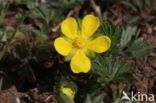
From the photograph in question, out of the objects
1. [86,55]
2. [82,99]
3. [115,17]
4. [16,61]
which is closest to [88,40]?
[86,55]

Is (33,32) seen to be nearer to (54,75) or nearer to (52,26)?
(52,26)

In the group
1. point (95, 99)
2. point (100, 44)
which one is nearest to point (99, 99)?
point (95, 99)

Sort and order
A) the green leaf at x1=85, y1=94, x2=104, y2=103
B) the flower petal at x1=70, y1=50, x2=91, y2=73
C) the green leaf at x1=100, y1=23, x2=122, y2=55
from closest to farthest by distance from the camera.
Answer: the flower petal at x1=70, y1=50, x2=91, y2=73, the green leaf at x1=85, y1=94, x2=104, y2=103, the green leaf at x1=100, y1=23, x2=122, y2=55

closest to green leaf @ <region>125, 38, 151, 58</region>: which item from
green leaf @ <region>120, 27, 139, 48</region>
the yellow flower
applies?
green leaf @ <region>120, 27, 139, 48</region>

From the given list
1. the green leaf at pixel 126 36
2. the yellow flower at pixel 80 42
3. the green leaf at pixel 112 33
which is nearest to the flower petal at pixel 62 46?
the yellow flower at pixel 80 42

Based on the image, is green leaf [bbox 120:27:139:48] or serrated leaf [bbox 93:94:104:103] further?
green leaf [bbox 120:27:139:48]

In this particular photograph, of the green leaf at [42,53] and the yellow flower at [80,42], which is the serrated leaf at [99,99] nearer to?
the yellow flower at [80,42]

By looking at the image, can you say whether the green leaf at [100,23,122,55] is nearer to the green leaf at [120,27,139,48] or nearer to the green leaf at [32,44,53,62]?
the green leaf at [120,27,139,48]

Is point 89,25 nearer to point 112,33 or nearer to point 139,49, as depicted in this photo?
point 112,33
